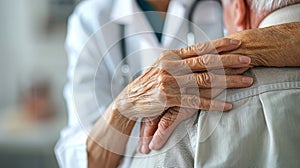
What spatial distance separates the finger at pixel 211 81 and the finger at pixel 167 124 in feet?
0.15

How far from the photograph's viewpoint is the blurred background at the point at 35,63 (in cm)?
231

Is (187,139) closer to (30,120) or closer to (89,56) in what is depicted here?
(89,56)

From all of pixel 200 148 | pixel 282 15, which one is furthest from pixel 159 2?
pixel 200 148

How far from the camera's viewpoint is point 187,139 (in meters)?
0.77

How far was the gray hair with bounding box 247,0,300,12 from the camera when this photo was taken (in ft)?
2.67

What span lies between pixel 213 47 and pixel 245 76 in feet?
0.23

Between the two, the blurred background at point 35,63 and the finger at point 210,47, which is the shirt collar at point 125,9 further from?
the blurred background at point 35,63

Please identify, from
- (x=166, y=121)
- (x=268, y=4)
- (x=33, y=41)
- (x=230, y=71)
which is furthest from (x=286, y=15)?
(x=33, y=41)

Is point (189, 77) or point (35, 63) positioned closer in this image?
point (189, 77)

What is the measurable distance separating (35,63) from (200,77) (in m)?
1.71

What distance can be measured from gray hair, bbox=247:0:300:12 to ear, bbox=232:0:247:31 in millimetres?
19

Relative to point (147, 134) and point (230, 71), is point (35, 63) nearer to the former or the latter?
point (147, 134)

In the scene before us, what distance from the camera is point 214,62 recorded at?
792 mm

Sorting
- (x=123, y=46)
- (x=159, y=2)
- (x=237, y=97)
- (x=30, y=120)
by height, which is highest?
(x=159, y=2)
